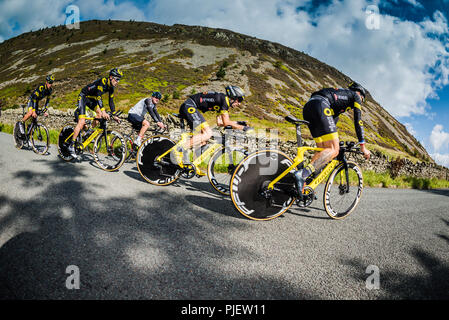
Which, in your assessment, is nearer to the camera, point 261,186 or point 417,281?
point 417,281

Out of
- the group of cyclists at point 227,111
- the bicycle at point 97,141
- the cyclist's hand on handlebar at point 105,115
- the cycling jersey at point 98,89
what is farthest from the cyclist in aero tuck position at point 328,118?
the cycling jersey at point 98,89

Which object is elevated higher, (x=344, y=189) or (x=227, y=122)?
(x=227, y=122)

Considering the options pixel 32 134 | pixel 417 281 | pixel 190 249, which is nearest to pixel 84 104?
pixel 32 134

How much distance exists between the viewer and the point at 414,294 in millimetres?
1809

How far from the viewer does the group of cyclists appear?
330 centimetres

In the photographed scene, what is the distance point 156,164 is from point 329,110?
3.32 meters

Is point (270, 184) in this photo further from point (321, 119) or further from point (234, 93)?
point (234, 93)

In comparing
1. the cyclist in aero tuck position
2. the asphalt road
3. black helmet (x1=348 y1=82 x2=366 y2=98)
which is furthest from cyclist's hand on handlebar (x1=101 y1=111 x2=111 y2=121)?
black helmet (x1=348 y1=82 x2=366 y2=98)

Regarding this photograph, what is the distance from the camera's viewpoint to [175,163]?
4266mm

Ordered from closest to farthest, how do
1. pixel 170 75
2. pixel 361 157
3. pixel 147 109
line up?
pixel 147 109
pixel 361 157
pixel 170 75

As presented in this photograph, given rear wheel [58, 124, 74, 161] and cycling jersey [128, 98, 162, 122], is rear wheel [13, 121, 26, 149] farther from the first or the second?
cycling jersey [128, 98, 162, 122]

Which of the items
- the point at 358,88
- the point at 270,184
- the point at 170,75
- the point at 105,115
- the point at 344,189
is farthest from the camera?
the point at 170,75

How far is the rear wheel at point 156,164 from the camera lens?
4258mm

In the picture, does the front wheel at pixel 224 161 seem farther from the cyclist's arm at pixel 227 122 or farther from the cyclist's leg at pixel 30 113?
the cyclist's leg at pixel 30 113
